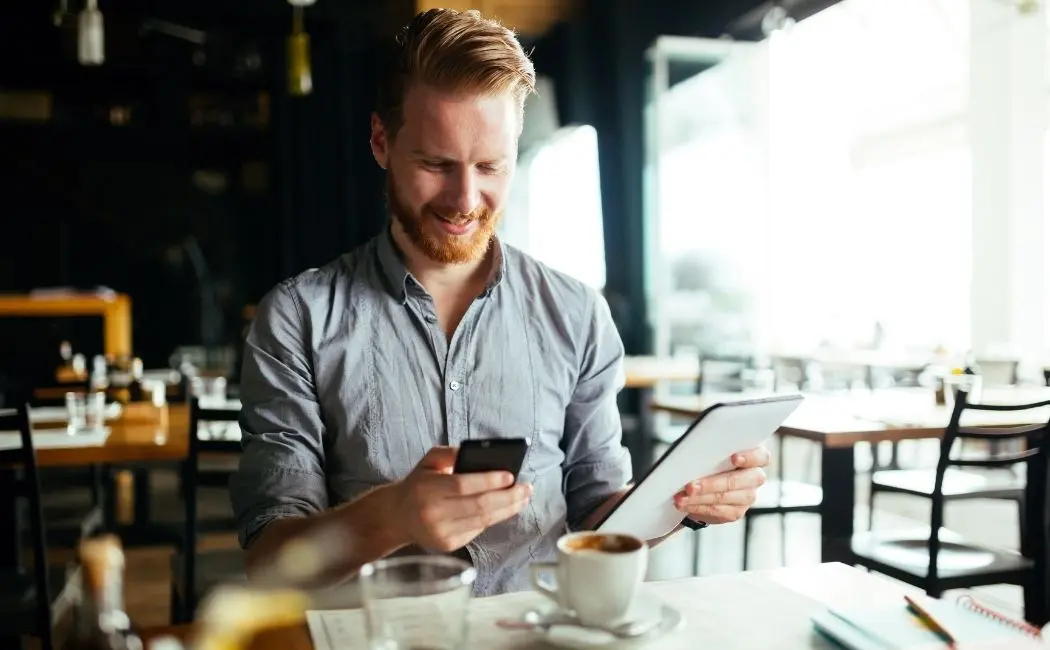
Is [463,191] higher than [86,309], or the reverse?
[463,191]

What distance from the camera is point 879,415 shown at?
2781 mm

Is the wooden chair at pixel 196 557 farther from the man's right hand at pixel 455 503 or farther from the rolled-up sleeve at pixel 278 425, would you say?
the man's right hand at pixel 455 503

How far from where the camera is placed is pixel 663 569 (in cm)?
350

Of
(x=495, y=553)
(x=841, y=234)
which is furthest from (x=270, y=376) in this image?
(x=841, y=234)

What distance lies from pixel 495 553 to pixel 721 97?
5.55 metres

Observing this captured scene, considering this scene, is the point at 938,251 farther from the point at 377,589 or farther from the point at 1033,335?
the point at 377,589

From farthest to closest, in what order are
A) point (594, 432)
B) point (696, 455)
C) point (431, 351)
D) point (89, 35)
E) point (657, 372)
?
point (657, 372)
point (89, 35)
point (594, 432)
point (431, 351)
point (696, 455)

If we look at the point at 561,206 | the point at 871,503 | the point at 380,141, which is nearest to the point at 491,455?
the point at 380,141

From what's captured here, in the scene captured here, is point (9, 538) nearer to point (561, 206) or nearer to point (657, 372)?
point (657, 372)

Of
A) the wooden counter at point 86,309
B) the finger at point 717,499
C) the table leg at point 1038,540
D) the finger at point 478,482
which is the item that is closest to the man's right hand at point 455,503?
the finger at point 478,482

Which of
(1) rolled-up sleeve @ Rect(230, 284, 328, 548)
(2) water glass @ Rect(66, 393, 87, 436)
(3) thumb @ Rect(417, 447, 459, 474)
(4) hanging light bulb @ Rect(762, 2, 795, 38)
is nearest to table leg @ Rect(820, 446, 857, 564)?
(1) rolled-up sleeve @ Rect(230, 284, 328, 548)

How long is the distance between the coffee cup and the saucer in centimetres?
1

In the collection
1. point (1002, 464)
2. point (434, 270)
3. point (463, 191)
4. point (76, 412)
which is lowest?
point (1002, 464)

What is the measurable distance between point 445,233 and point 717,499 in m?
0.57
